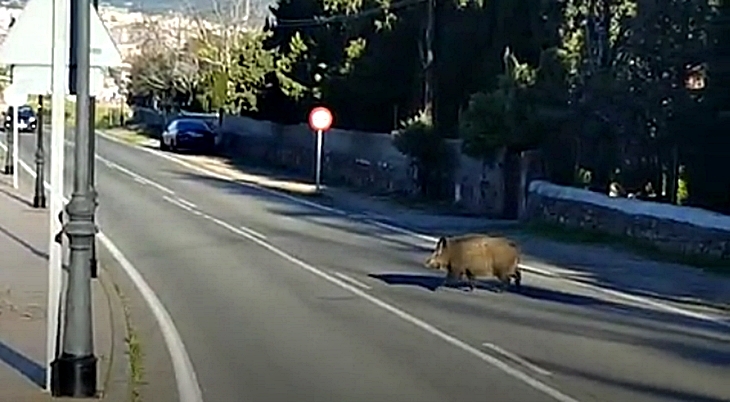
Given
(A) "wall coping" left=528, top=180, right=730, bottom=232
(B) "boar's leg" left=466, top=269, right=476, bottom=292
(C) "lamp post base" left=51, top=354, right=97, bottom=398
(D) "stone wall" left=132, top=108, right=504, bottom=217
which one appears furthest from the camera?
(D) "stone wall" left=132, top=108, right=504, bottom=217

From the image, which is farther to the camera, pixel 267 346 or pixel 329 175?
pixel 329 175

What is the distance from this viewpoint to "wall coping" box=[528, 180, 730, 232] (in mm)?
29438

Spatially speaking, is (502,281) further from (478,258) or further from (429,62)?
(429,62)

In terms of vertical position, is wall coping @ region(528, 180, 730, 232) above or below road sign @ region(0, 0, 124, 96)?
below

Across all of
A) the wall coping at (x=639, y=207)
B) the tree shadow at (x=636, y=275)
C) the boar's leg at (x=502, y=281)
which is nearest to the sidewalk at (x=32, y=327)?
the boar's leg at (x=502, y=281)

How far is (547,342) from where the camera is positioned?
17000 millimetres

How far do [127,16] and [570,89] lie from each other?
10539 cm

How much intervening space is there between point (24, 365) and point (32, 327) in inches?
121

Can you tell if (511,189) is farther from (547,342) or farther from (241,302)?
(547,342)

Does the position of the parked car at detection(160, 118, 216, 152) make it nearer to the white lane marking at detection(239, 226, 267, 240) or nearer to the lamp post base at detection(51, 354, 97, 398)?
the white lane marking at detection(239, 226, 267, 240)

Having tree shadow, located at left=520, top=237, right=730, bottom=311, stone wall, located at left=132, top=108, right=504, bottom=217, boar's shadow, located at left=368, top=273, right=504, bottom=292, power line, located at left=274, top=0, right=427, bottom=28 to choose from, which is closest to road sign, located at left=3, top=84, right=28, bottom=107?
boar's shadow, located at left=368, top=273, right=504, bottom=292

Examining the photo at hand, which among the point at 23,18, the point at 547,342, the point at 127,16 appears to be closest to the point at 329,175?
the point at 547,342

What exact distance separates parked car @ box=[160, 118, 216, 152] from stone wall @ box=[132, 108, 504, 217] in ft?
3.99

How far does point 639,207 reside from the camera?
32.7 metres
